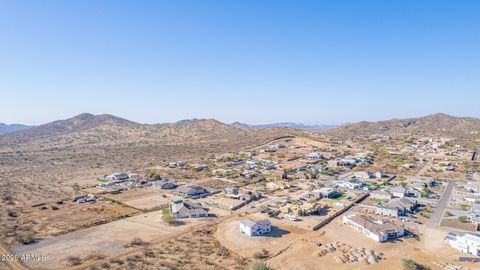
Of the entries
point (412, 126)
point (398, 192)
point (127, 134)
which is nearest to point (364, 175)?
point (398, 192)

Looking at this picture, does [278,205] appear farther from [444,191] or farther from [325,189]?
[444,191]

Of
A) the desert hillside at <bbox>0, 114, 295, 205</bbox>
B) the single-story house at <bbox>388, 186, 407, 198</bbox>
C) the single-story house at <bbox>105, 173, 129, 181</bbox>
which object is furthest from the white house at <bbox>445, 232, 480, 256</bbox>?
the desert hillside at <bbox>0, 114, 295, 205</bbox>

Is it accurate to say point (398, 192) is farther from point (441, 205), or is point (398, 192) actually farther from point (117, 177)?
point (117, 177)

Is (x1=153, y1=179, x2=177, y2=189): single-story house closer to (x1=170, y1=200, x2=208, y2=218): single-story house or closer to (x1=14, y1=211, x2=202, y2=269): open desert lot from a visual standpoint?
(x1=170, y1=200, x2=208, y2=218): single-story house

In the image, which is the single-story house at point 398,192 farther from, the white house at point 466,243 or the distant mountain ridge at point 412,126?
the distant mountain ridge at point 412,126

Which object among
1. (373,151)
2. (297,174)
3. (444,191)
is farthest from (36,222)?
(373,151)

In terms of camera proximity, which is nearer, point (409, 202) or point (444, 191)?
point (409, 202)
